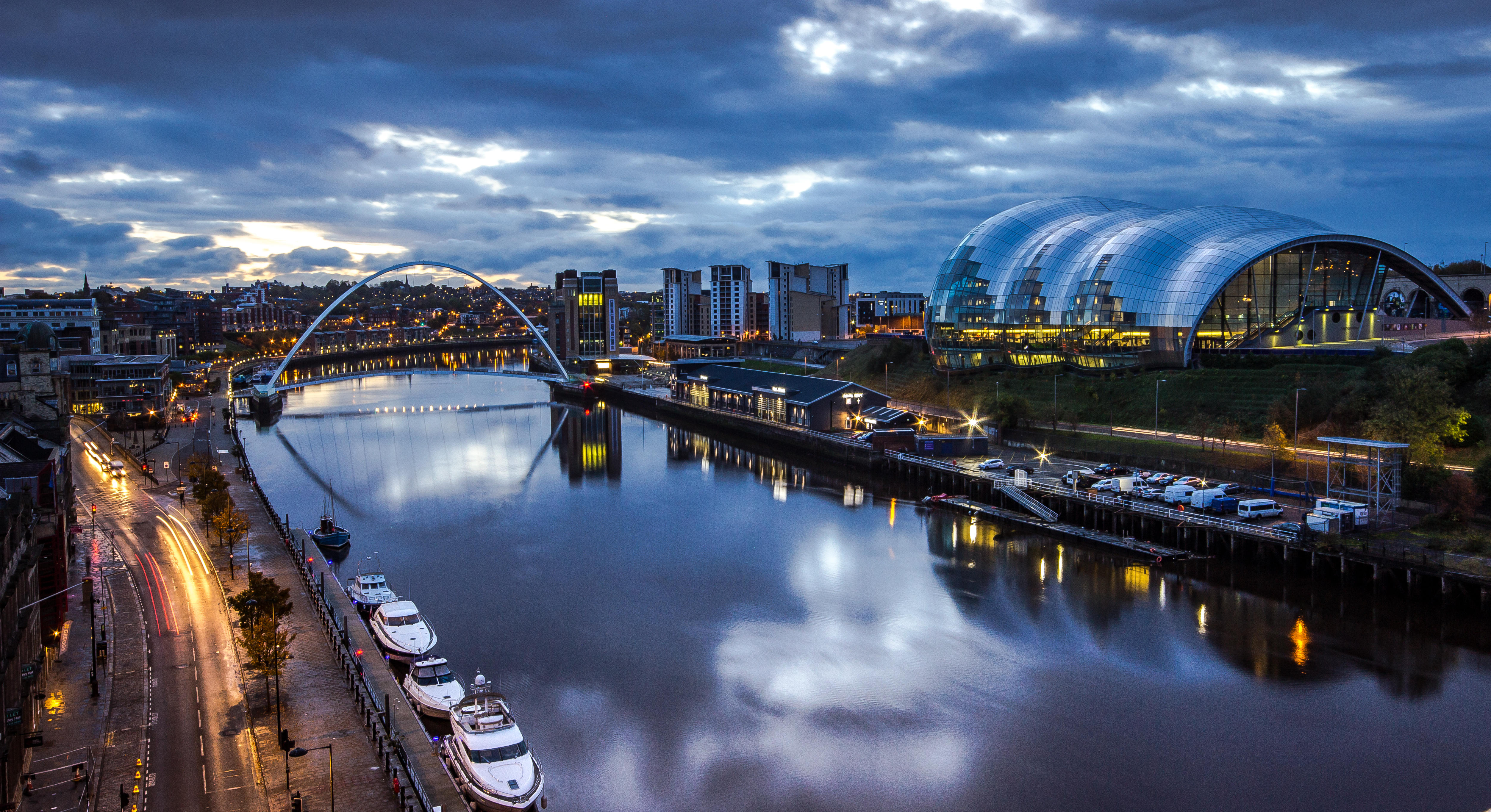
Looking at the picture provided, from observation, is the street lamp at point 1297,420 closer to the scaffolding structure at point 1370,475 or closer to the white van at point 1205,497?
the scaffolding structure at point 1370,475

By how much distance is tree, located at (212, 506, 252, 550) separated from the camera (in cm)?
2162

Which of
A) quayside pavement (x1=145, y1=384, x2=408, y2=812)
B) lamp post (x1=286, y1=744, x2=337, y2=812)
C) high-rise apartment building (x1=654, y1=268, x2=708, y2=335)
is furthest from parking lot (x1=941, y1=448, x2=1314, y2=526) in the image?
high-rise apartment building (x1=654, y1=268, x2=708, y2=335)

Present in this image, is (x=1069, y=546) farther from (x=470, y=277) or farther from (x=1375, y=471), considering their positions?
(x=470, y=277)

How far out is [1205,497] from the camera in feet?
83.3

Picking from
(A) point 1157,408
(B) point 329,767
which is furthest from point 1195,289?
(B) point 329,767

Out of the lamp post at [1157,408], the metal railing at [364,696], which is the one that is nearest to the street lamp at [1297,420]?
the lamp post at [1157,408]

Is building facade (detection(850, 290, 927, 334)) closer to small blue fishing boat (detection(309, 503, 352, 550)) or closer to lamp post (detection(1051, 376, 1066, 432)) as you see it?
lamp post (detection(1051, 376, 1066, 432))

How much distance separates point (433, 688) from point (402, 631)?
2.95 m

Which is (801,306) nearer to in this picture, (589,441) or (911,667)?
(589,441)

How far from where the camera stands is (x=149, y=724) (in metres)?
13.1

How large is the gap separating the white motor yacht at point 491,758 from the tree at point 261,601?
3.63 meters

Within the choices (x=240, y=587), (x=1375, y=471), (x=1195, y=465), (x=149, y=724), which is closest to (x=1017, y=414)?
Result: (x=1195, y=465)

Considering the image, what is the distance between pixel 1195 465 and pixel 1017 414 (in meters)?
9.11

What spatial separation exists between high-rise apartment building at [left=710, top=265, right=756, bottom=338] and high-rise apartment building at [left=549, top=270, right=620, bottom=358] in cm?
1831
